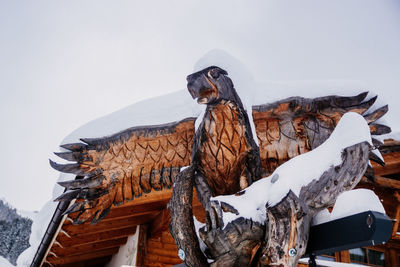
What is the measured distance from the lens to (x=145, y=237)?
5.21m

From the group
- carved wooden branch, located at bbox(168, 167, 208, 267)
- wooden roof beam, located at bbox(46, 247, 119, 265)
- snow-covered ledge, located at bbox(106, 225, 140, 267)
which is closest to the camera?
carved wooden branch, located at bbox(168, 167, 208, 267)

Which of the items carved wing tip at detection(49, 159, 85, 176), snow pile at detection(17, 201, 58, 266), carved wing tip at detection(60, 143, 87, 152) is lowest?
snow pile at detection(17, 201, 58, 266)

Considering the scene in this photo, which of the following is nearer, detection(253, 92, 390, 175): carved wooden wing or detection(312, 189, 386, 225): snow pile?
detection(312, 189, 386, 225): snow pile

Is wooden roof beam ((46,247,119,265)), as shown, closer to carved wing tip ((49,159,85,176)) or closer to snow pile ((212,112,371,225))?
carved wing tip ((49,159,85,176))

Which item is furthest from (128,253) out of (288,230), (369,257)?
(288,230)

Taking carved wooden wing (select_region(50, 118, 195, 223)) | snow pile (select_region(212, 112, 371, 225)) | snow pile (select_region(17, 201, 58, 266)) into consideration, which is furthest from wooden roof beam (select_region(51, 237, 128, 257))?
snow pile (select_region(212, 112, 371, 225))

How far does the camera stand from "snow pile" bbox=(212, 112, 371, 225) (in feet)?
3.71

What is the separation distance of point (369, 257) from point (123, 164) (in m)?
4.50

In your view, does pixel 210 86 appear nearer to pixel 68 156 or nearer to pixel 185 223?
pixel 185 223

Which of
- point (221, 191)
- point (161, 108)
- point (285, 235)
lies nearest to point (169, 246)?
point (161, 108)

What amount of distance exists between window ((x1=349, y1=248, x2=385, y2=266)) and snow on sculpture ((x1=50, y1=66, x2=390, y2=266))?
3760 millimetres

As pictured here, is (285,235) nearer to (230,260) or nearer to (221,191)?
(230,260)

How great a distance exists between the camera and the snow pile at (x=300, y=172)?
44.6 inches

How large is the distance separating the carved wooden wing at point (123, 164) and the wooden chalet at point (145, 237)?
56.9 inches
